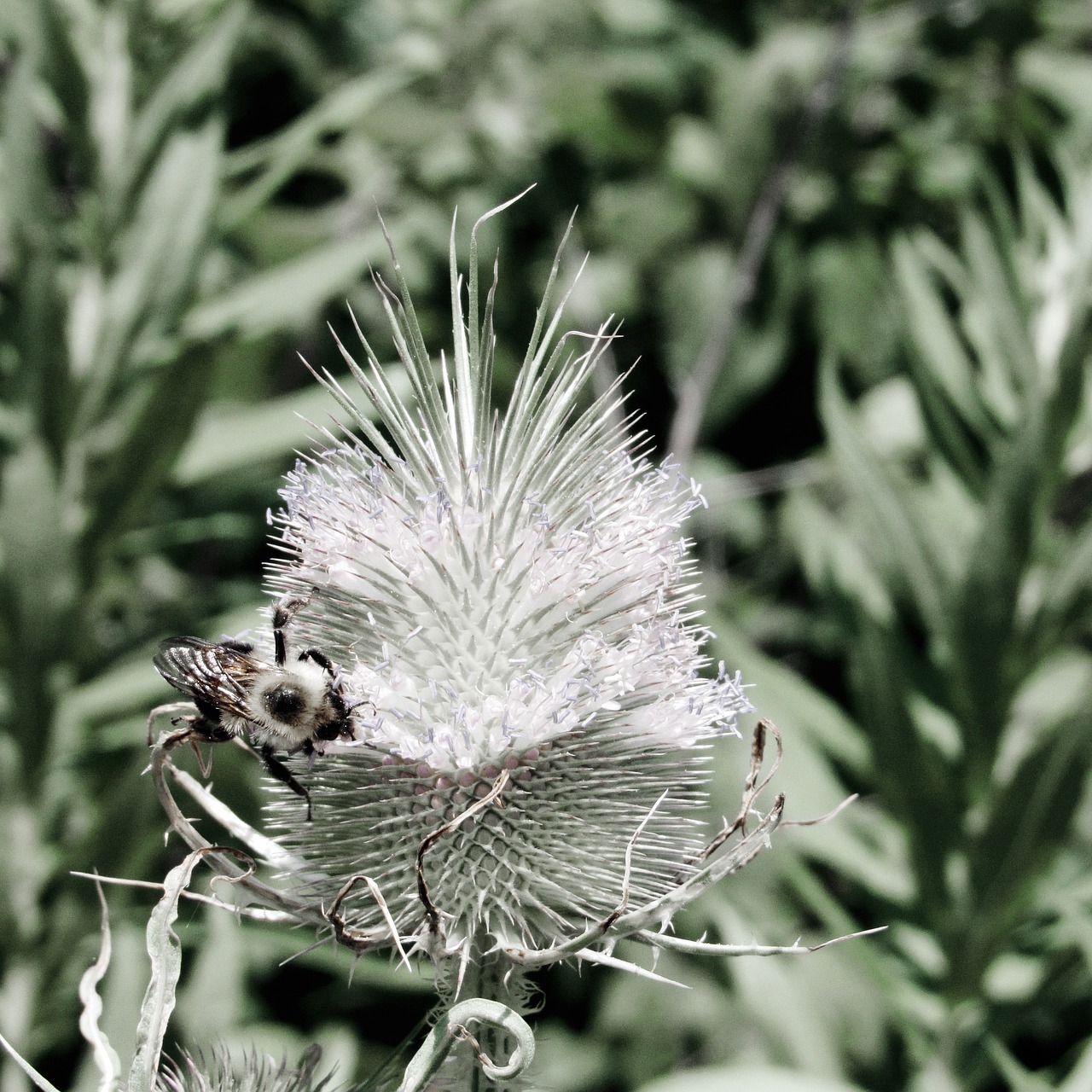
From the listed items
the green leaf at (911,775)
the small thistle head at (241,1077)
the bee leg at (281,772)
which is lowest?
the green leaf at (911,775)

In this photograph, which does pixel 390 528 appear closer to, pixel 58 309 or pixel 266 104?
pixel 58 309

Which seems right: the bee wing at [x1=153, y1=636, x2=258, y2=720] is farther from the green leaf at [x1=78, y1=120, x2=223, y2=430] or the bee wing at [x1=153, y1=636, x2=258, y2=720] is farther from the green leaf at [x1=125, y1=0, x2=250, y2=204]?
the green leaf at [x1=125, y1=0, x2=250, y2=204]

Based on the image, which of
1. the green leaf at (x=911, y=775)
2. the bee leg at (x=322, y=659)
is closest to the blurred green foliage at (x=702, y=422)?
the green leaf at (x=911, y=775)

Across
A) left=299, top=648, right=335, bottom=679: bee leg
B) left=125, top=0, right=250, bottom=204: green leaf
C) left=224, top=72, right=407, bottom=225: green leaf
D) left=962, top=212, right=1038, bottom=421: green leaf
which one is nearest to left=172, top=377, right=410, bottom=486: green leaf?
left=224, top=72, right=407, bottom=225: green leaf

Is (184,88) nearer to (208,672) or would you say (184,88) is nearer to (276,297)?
(276,297)

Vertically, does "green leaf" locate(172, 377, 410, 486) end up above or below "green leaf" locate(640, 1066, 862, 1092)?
above

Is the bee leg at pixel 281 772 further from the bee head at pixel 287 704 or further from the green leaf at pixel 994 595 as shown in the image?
the green leaf at pixel 994 595
